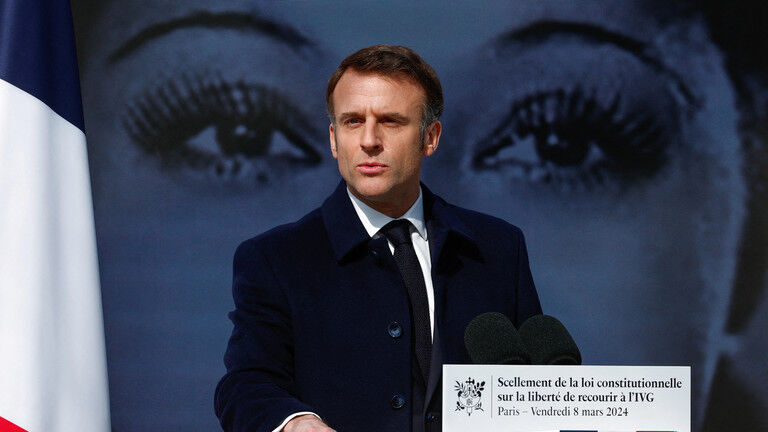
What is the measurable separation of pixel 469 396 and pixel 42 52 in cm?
128

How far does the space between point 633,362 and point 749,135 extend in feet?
3.12

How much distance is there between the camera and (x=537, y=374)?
1.30m

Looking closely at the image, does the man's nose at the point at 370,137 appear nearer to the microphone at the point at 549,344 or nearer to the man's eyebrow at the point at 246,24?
the microphone at the point at 549,344

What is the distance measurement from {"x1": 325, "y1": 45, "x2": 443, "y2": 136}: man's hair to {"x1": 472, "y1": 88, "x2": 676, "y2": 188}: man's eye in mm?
1256

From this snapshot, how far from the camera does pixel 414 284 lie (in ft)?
5.93

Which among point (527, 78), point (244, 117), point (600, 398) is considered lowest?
point (600, 398)

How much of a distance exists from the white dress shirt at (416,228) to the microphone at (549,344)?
1.18 feet

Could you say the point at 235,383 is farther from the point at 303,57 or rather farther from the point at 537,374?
the point at 303,57

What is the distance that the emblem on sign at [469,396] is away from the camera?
1.28 metres

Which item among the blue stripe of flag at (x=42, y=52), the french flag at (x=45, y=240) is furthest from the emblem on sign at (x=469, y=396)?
the blue stripe of flag at (x=42, y=52)

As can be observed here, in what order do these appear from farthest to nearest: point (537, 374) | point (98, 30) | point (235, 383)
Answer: point (98, 30) → point (235, 383) → point (537, 374)

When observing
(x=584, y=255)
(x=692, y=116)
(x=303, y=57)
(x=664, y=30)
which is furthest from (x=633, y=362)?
(x=303, y=57)

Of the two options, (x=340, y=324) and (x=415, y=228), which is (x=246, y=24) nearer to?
(x=415, y=228)

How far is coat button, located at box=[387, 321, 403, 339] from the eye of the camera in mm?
1731
